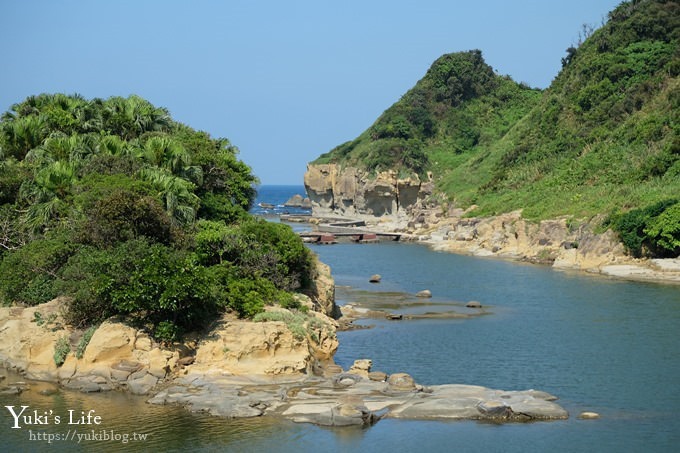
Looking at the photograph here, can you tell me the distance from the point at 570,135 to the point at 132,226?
259 feet

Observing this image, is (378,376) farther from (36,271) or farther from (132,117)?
(132,117)

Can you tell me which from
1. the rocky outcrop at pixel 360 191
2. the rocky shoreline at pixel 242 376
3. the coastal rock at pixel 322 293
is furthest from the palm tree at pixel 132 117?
the rocky outcrop at pixel 360 191

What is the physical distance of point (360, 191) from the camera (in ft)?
464

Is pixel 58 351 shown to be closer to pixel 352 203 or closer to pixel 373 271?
pixel 373 271

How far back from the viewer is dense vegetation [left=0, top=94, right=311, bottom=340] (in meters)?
34.6

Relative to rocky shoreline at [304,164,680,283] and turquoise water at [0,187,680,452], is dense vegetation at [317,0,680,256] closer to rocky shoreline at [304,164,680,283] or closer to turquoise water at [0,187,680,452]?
rocky shoreline at [304,164,680,283]

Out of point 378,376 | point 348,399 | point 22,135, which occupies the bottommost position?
point 348,399

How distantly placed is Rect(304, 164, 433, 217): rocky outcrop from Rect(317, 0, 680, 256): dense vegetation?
2.89 metres

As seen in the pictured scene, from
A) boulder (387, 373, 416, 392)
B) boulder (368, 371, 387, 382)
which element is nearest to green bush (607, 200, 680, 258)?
boulder (368, 371, 387, 382)

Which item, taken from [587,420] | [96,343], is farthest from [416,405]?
[96,343]

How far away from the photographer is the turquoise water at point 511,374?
27.6m

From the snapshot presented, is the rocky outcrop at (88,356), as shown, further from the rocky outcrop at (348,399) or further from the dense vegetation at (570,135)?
the dense vegetation at (570,135)

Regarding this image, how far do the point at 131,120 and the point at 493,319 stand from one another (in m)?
24.5

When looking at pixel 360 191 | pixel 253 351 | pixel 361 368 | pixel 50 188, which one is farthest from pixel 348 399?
pixel 360 191
